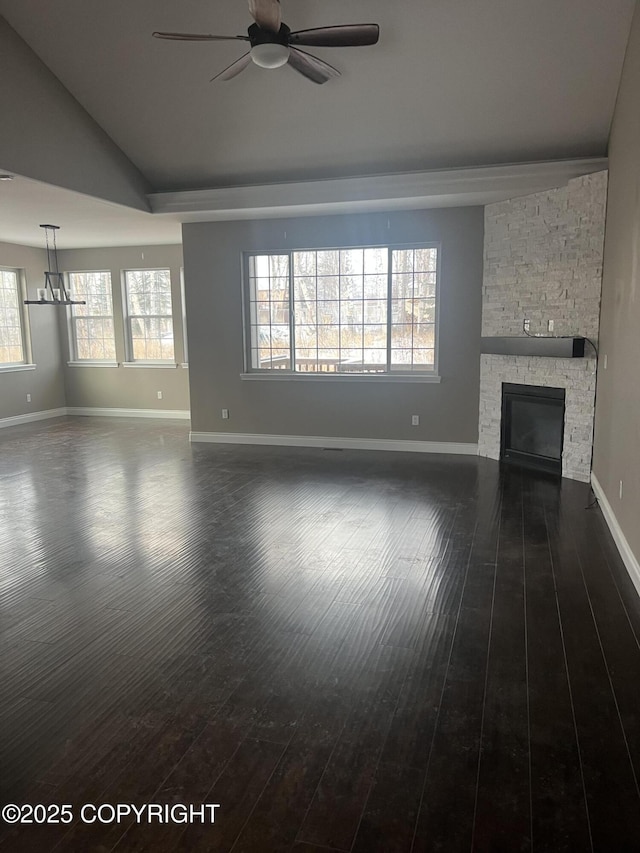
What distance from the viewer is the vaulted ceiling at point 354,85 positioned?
4.36 meters

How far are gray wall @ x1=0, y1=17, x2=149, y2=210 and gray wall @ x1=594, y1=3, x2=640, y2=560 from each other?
4.59 m

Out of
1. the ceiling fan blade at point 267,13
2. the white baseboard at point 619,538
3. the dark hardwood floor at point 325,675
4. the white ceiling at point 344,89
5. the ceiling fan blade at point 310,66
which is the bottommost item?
the dark hardwood floor at point 325,675

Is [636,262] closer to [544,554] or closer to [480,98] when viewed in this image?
[544,554]

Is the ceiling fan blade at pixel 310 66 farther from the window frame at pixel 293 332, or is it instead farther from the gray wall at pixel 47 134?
the window frame at pixel 293 332

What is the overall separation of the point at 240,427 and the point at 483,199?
4.03m

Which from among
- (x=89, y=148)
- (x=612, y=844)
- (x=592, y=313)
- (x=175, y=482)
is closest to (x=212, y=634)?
(x=612, y=844)

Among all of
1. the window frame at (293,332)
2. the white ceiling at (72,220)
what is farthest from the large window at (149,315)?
the window frame at (293,332)

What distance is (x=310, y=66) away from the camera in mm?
4004

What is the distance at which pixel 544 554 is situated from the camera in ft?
13.0

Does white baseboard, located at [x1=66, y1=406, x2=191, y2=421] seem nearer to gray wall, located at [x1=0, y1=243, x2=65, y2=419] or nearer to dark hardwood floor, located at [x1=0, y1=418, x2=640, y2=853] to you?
gray wall, located at [x1=0, y1=243, x2=65, y2=419]

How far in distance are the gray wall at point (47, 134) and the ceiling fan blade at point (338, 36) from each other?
2585 mm

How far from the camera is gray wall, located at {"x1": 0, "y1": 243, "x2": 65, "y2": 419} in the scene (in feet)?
30.9

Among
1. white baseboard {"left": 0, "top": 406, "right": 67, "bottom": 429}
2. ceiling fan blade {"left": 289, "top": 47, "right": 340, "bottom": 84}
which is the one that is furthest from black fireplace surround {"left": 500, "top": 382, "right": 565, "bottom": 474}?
white baseboard {"left": 0, "top": 406, "right": 67, "bottom": 429}

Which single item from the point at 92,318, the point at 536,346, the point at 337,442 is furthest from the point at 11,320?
the point at 536,346
